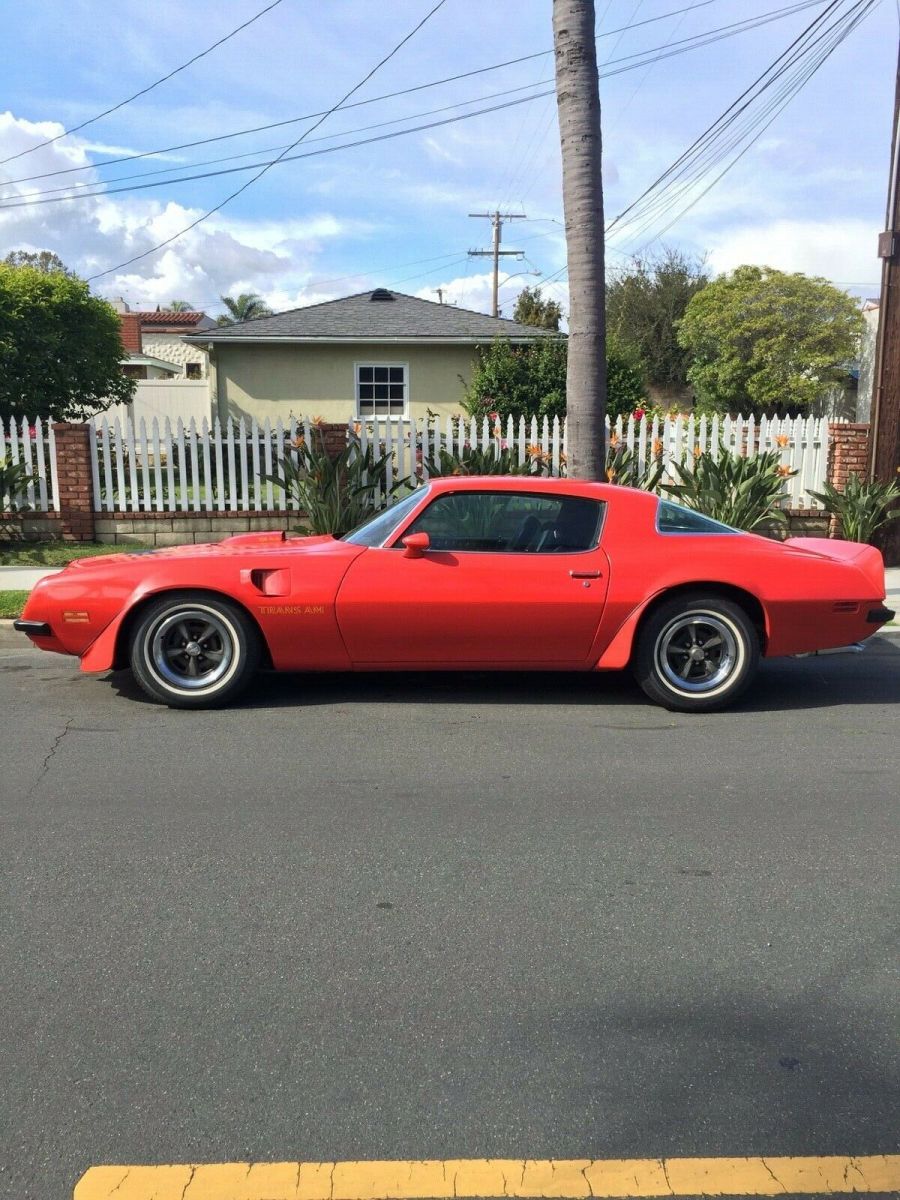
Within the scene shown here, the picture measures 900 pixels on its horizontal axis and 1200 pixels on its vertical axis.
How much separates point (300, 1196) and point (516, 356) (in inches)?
719

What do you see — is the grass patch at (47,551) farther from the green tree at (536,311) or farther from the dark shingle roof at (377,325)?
the green tree at (536,311)

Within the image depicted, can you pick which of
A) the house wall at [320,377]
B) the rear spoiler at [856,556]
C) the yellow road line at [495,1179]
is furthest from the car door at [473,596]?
the house wall at [320,377]

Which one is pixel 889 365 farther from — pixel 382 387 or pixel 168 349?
pixel 168 349

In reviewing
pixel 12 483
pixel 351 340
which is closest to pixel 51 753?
pixel 12 483

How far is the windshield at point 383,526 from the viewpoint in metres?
5.90

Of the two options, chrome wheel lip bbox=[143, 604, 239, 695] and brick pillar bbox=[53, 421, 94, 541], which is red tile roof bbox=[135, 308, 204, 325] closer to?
brick pillar bbox=[53, 421, 94, 541]

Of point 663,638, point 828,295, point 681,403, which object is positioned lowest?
point 663,638

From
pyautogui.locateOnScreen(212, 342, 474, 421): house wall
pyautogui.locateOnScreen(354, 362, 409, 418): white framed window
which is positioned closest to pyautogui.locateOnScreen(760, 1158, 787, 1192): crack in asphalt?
pyautogui.locateOnScreen(212, 342, 474, 421): house wall

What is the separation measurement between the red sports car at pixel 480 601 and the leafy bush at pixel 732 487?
5109 millimetres

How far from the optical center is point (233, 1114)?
2.38 metres

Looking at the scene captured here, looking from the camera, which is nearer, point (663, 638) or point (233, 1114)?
point (233, 1114)

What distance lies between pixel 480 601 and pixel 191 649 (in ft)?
5.54

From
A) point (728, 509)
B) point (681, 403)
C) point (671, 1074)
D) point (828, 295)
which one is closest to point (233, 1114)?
point (671, 1074)

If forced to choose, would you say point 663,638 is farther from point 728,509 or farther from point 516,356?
point 516,356
